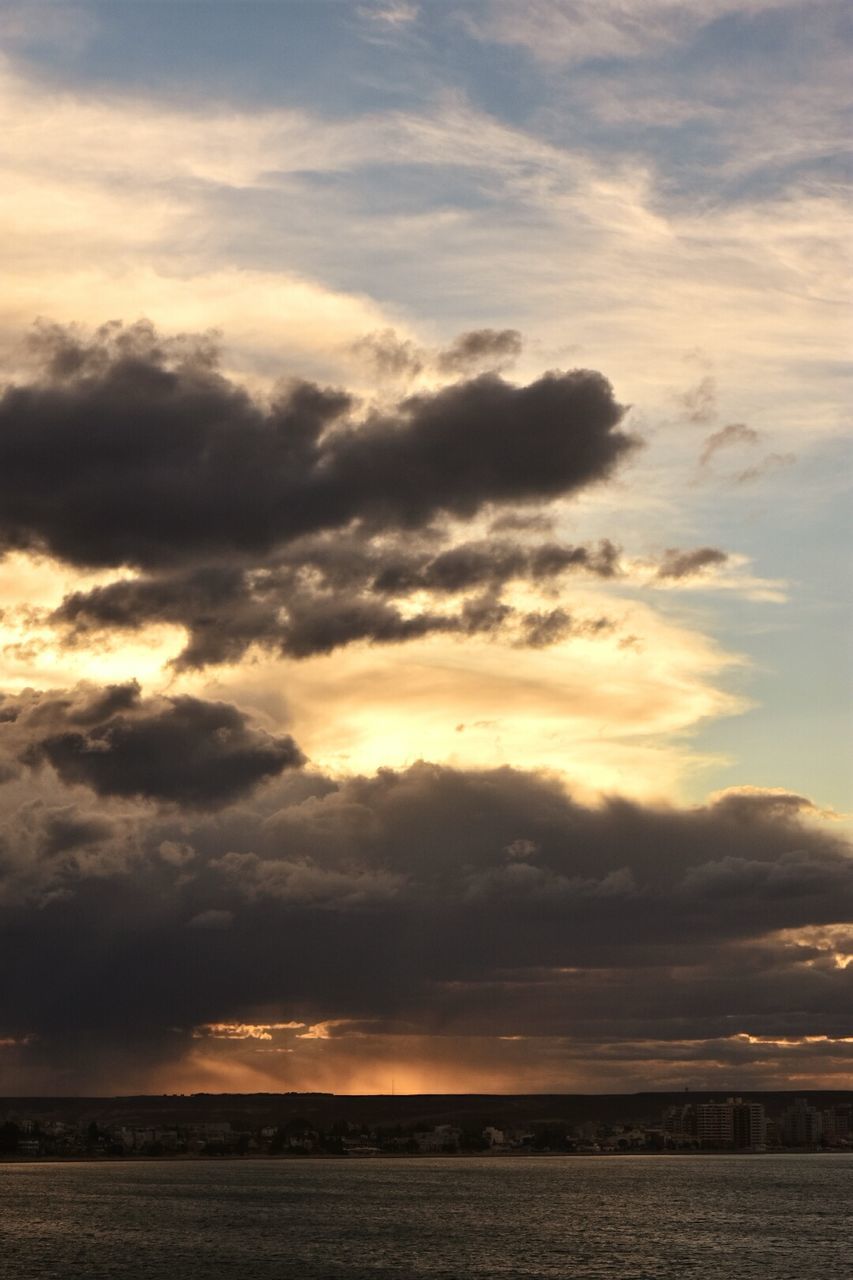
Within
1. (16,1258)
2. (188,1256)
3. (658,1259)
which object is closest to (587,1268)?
(658,1259)

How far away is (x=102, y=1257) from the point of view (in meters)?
191

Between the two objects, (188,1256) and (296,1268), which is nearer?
(296,1268)

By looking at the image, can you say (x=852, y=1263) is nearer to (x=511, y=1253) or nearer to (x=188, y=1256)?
(x=511, y=1253)

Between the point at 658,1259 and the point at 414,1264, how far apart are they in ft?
101

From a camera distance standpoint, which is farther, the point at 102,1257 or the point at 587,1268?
the point at 102,1257

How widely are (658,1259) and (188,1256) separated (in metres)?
56.2

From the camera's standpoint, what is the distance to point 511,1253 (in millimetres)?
198625

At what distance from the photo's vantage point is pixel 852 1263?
189m

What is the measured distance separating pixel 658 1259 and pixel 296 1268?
4443 cm

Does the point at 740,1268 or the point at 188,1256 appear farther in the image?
the point at 188,1256

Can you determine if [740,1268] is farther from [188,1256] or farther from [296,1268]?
[188,1256]

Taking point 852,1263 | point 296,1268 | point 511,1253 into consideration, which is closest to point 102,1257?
point 296,1268

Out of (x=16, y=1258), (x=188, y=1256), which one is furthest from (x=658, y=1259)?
(x=16, y=1258)

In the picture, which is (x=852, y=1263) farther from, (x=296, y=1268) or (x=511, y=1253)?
(x=296, y=1268)
